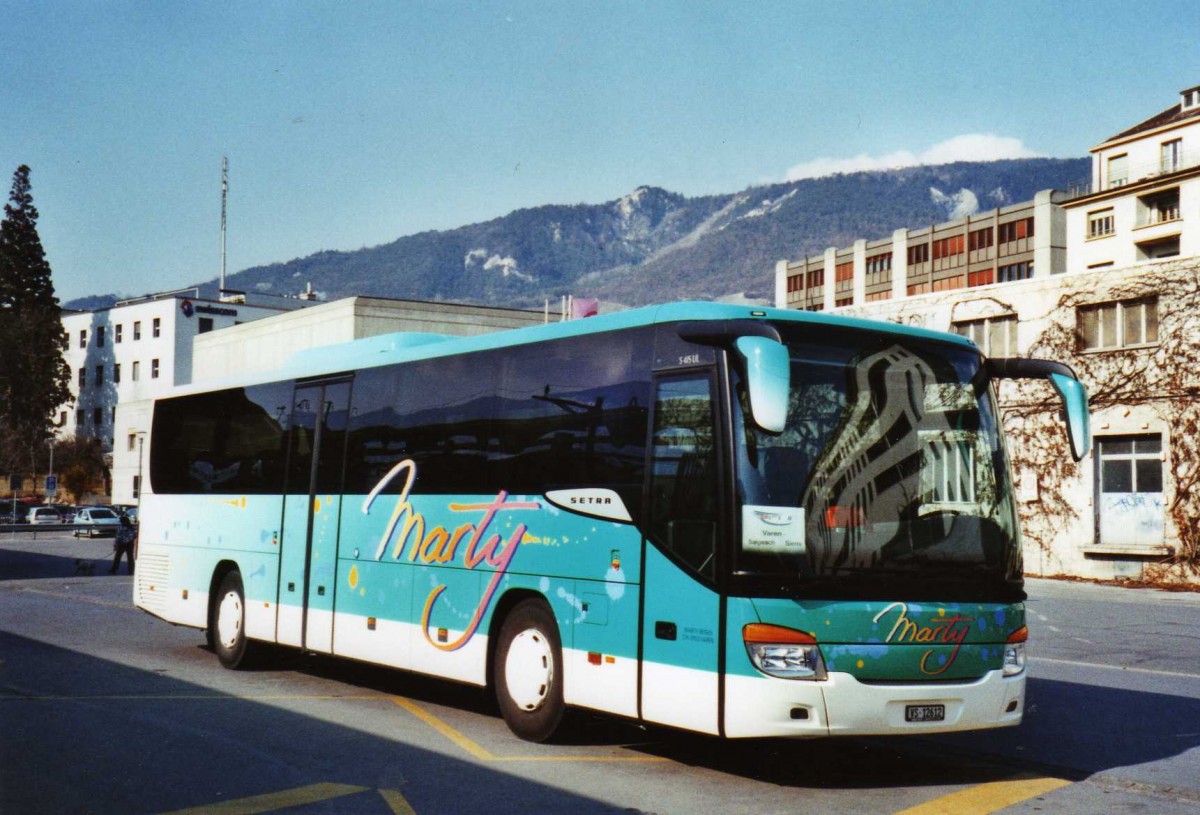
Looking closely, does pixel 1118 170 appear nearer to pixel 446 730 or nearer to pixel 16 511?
pixel 16 511

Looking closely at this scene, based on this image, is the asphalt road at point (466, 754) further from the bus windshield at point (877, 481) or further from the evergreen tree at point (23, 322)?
the evergreen tree at point (23, 322)

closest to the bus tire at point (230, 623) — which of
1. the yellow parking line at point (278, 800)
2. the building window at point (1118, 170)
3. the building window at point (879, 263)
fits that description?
the yellow parking line at point (278, 800)

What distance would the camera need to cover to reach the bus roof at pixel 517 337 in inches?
339

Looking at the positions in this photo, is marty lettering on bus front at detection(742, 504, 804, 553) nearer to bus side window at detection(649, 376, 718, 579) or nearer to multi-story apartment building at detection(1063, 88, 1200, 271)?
bus side window at detection(649, 376, 718, 579)

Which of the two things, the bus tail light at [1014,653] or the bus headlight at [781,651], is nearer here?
the bus headlight at [781,651]

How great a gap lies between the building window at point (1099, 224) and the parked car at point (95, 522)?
183 ft

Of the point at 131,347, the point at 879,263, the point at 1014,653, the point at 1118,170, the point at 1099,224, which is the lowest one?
the point at 1014,653

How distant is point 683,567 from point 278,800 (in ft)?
9.08

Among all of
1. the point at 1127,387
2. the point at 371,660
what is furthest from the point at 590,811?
the point at 1127,387

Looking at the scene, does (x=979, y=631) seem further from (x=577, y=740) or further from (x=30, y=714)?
(x=30, y=714)

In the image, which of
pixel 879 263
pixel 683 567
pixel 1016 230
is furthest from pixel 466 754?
pixel 879 263

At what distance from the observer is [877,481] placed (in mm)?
8156

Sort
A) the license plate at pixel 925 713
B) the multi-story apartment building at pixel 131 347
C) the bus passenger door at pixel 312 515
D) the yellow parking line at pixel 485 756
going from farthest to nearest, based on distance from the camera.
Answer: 1. the multi-story apartment building at pixel 131 347
2. the bus passenger door at pixel 312 515
3. the yellow parking line at pixel 485 756
4. the license plate at pixel 925 713

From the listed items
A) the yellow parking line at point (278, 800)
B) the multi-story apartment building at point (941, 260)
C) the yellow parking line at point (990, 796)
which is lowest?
the yellow parking line at point (278, 800)
